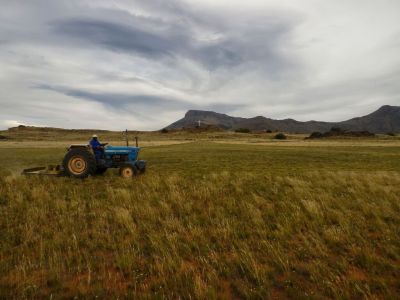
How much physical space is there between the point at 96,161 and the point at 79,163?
0.69m

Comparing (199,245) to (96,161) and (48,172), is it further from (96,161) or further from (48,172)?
(48,172)

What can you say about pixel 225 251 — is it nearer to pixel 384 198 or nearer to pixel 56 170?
pixel 384 198

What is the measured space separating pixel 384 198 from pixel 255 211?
4278 mm

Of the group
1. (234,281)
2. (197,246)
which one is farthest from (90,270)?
(234,281)

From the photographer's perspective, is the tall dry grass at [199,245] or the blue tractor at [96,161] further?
the blue tractor at [96,161]

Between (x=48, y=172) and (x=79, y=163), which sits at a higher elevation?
(x=79, y=163)

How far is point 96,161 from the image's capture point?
11.3m

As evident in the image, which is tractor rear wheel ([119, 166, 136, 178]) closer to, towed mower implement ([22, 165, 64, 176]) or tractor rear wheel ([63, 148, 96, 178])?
tractor rear wheel ([63, 148, 96, 178])

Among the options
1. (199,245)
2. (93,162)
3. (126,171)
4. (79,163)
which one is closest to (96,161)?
(93,162)

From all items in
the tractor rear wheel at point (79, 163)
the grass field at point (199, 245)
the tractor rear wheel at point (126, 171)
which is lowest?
the grass field at point (199, 245)

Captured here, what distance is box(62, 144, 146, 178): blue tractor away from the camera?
10.8 m

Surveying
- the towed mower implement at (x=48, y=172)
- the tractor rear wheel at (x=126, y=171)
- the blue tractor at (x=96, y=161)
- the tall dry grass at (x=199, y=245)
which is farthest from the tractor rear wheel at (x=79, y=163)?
the tall dry grass at (x=199, y=245)

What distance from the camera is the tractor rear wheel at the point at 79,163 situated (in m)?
10.8

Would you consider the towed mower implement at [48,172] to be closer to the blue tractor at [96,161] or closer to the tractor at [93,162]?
the tractor at [93,162]
